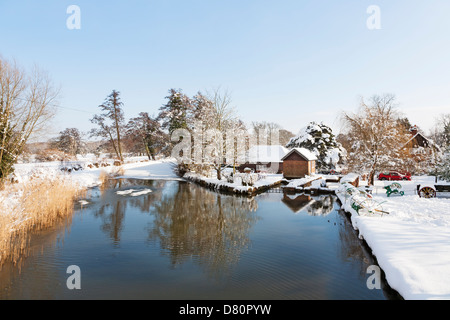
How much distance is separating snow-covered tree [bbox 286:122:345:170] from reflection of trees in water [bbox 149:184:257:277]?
2460cm

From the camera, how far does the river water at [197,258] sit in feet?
20.6

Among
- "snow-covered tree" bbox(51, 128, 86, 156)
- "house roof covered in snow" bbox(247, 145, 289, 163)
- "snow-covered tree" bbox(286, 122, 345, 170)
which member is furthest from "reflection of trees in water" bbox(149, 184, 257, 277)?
"snow-covered tree" bbox(51, 128, 86, 156)

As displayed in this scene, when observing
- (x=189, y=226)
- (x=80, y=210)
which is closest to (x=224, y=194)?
(x=189, y=226)

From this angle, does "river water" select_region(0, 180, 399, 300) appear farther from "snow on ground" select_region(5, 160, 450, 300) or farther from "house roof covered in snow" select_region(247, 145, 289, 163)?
"house roof covered in snow" select_region(247, 145, 289, 163)

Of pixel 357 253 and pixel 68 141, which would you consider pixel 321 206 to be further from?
pixel 68 141

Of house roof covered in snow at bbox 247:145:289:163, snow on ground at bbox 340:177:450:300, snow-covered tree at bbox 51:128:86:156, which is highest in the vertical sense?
snow-covered tree at bbox 51:128:86:156

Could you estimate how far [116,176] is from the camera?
34.5 metres

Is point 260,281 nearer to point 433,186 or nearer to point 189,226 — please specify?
point 189,226

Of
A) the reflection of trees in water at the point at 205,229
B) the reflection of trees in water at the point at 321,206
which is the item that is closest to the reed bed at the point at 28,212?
the reflection of trees in water at the point at 205,229

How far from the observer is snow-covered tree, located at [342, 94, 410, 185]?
68.1ft

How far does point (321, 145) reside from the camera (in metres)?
39.4
